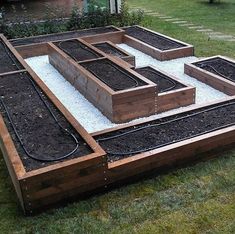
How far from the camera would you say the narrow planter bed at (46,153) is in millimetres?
3357

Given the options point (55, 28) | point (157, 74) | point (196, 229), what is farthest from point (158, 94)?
point (55, 28)

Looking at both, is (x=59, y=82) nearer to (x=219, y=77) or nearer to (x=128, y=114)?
(x=128, y=114)

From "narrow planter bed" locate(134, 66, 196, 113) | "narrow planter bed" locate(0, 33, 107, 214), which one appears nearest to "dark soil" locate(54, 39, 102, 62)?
"narrow planter bed" locate(134, 66, 196, 113)

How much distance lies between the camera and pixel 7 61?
662 cm

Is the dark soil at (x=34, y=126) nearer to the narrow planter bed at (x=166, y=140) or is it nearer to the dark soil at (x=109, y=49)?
the narrow planter bed at (x=166, y=140)

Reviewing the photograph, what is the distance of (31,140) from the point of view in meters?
3.97

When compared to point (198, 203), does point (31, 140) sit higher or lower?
higher

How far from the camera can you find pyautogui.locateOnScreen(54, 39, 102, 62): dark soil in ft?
22.3

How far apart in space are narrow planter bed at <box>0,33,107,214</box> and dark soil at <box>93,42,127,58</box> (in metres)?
2.72

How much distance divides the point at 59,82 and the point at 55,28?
3.33 metres

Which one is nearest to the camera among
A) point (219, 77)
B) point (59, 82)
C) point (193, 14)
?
point (219, 77)

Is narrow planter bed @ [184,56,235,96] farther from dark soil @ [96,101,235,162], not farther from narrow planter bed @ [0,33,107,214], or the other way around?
narrow planter bed @ [0,33,107,214]

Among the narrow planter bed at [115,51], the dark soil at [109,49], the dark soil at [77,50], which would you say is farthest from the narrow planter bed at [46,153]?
the dark soil at [109,49]

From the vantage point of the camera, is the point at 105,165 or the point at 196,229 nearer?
the point at 196,229
